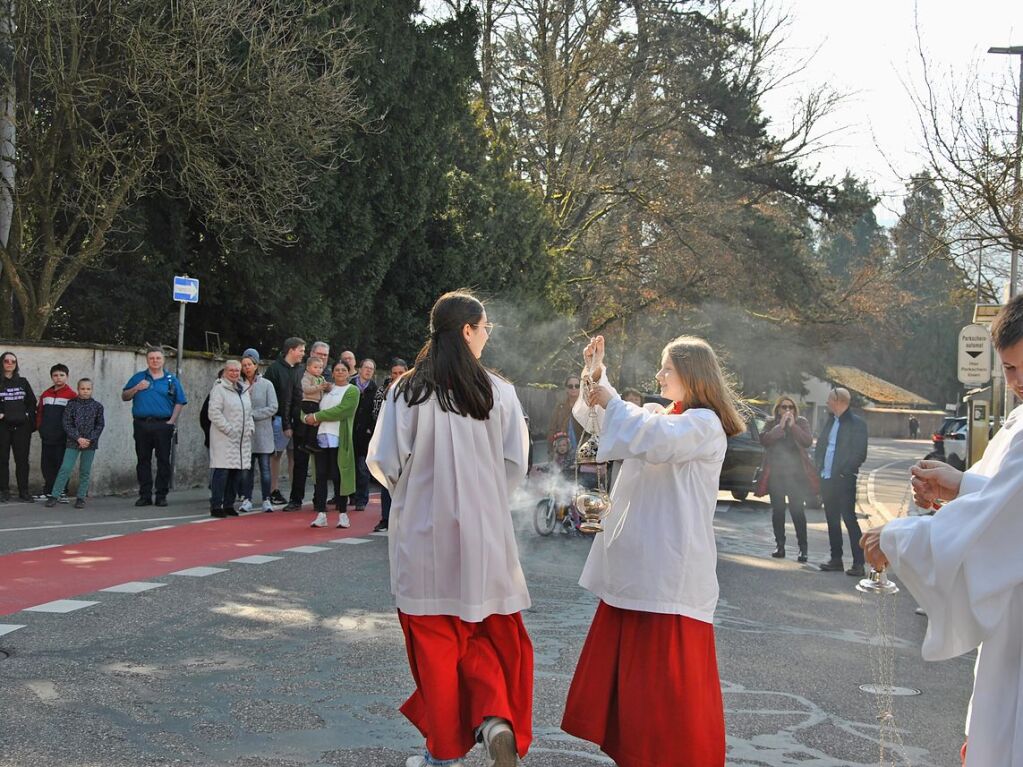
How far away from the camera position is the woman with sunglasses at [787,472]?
12945mm

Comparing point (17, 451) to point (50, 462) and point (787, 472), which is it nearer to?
point (50, 462)

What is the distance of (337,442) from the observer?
1359cm

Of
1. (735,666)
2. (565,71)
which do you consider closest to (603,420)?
(735,666)

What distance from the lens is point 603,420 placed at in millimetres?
4965

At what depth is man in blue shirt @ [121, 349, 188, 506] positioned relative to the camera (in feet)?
49.2

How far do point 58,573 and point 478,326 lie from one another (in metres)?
5.62

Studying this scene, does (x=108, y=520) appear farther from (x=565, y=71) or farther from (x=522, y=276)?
(x=565, y=71)

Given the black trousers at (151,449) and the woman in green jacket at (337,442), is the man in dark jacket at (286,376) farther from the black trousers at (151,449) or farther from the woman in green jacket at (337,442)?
the woman in green jacket at (337,442)

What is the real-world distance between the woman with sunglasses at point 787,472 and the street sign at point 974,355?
7.84 meters

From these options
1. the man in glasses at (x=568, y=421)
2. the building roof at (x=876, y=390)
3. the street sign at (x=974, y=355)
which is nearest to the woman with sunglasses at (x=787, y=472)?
the man in glasses at (x=568, y=421)

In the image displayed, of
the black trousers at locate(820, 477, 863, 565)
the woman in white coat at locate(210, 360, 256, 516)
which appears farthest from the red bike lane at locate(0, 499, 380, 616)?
the black trousers at locate(820, 477, 863, 565)

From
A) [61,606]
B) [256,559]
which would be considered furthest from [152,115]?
[61,606]

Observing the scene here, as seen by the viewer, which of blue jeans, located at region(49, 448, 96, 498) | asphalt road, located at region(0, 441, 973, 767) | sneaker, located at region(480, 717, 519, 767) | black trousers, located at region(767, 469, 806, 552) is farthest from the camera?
blue jeans, located at region(49, 448, 96, 498)

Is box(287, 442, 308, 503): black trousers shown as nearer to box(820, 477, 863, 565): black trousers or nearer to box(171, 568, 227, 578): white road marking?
box(171, 568, 227, 578): white road marking
